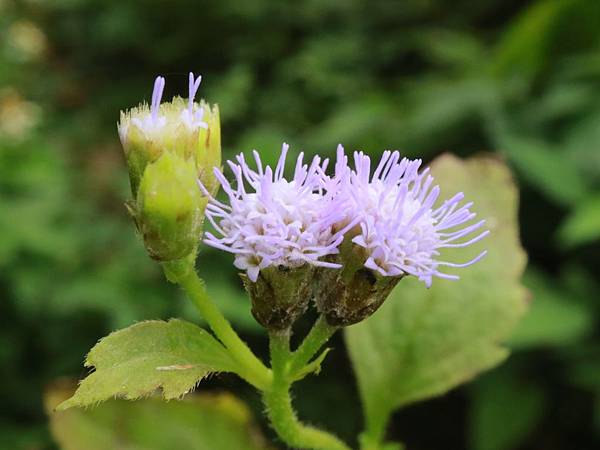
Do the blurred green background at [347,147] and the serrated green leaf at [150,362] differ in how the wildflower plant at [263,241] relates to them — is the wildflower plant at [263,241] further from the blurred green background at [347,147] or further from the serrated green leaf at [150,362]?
the blurred green background at [347,147]

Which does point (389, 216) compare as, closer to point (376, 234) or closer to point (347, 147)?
point (376, 234)

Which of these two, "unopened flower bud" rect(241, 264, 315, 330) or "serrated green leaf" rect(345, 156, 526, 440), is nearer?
"unopened flower bud" rect(241, 264, 315, 330)

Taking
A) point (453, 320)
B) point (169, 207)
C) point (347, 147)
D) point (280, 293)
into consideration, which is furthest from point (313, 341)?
point (347, 147)

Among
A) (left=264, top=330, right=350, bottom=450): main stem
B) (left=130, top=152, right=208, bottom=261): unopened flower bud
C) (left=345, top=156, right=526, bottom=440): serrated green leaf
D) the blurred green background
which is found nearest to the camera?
(left=130, top=152, right=208, bottom=261): unopened flower bud

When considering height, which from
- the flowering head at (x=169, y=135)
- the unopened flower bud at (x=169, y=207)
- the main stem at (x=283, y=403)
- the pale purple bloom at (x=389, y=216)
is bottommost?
the main stem at (x=283, y=403)

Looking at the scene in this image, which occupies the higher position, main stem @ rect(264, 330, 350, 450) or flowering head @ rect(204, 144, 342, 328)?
flowering head @ rect(204, 144, 342, 328)

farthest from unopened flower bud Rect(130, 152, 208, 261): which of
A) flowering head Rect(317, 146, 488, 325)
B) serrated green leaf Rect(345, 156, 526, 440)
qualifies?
serrated green leaf Rect(345, 156, 526, 440)

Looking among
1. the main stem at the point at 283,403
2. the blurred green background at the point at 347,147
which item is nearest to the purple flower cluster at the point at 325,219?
the main stem at the point at 283,403

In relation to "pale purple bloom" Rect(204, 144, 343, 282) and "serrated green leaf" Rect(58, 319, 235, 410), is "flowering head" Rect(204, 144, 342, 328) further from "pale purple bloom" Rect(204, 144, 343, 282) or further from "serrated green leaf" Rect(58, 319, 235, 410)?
"serrated green leaf" Rect(58, 319, 235, 410)
